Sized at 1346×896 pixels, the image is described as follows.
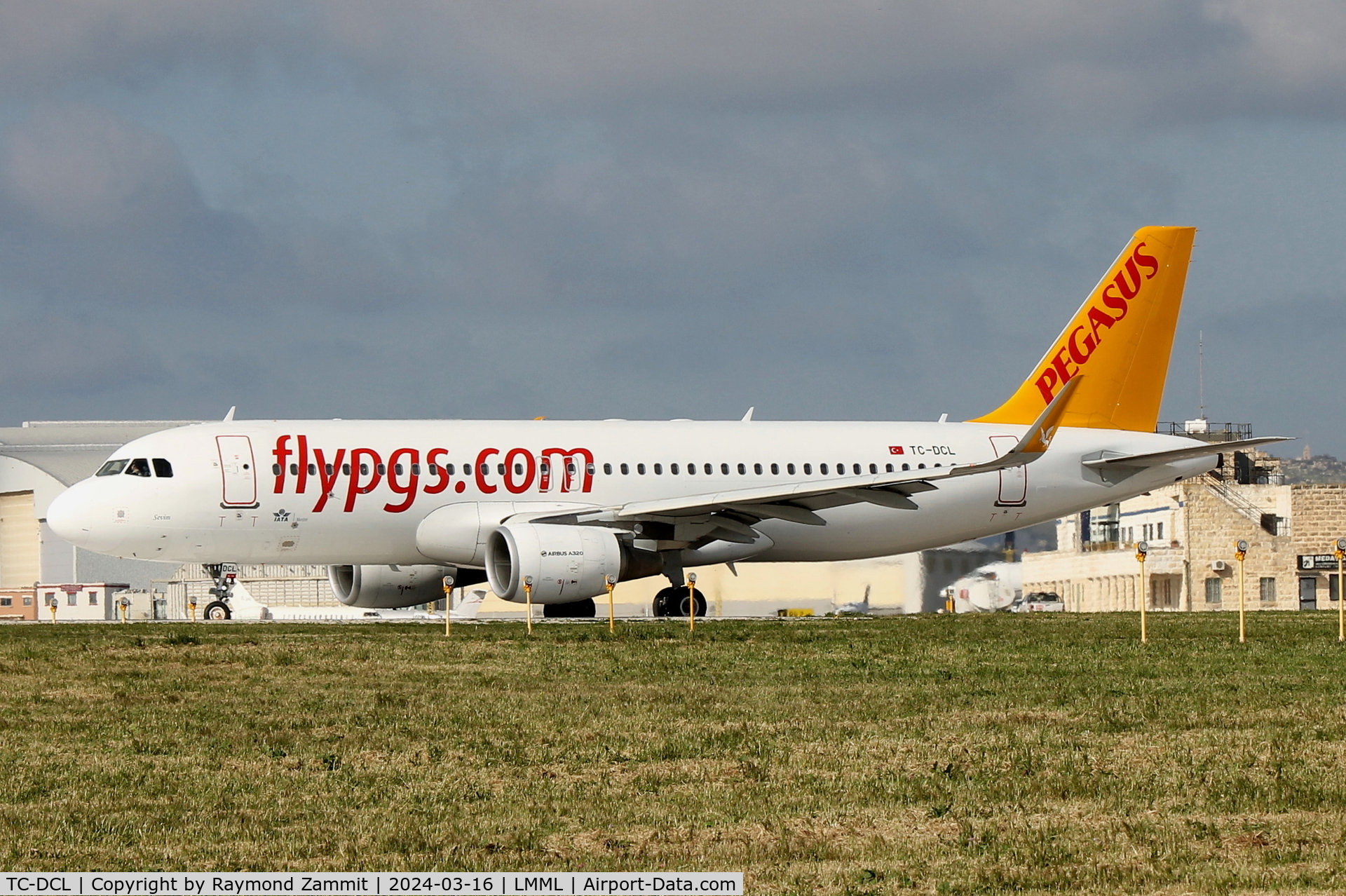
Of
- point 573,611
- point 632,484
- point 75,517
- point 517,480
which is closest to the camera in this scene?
point 75,517

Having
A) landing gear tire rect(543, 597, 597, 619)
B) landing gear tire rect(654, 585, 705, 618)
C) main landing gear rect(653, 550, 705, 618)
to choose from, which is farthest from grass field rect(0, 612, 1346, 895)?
landing gear tire rect(543, 597, 597, 619)

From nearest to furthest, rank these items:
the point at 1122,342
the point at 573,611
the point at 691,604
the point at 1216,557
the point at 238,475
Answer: the point at 691,604, the point at 238,475, the point at 573,611, the point at 1122,342, the point at 1216,557

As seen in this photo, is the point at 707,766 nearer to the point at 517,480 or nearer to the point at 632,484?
the point at 517,480

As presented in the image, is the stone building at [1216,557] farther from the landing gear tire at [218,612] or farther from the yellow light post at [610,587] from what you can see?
the landing gear tire at [218,612]

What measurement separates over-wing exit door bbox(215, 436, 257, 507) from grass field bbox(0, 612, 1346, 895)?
935 cm

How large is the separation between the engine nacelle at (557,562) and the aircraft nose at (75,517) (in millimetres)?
7271

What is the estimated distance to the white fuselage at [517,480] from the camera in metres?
32.1

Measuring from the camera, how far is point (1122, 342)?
38688 millimetres

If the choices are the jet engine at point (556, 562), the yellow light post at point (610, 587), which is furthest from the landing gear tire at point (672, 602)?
the yellow light post at point (610, 587)

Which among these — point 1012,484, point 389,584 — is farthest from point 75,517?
point 1012,484

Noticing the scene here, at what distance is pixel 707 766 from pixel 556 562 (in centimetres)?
1793

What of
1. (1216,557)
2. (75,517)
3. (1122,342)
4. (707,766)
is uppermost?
(1122,342)

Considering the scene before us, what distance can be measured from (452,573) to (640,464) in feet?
14.7

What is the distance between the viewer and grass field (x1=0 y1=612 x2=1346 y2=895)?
32.1ft
